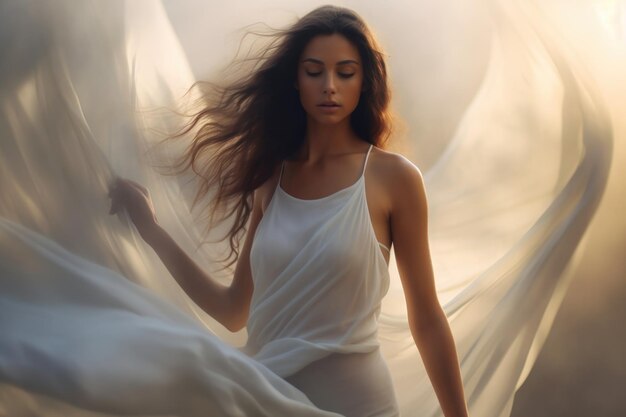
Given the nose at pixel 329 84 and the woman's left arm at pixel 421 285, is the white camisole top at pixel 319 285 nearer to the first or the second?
the woman's left arm at pixel 421 285

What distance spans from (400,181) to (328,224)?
16 cm

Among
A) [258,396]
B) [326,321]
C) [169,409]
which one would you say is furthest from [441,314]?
[169,409]

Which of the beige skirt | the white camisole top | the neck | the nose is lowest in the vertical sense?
the beige skirt

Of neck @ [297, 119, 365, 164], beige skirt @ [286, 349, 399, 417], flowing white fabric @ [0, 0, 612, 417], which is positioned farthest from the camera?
neck @ [297, 119, 365, 164]

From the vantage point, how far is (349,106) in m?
1.88

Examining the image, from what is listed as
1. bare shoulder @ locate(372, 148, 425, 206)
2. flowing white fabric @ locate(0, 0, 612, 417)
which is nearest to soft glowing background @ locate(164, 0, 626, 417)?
flowing white fabric @ locate(0, 0, 612, 417)

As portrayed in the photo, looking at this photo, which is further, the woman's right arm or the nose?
the woman's right arm

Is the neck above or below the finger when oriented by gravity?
below

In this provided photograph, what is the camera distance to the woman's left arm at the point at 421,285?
6.10 feet

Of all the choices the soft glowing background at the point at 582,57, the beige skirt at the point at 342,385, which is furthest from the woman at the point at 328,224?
the soft glowing background at the point at 582,57

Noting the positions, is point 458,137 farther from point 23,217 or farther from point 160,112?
point 23,217

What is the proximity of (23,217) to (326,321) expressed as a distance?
60 cm

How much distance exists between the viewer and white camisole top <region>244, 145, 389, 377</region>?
1816mm

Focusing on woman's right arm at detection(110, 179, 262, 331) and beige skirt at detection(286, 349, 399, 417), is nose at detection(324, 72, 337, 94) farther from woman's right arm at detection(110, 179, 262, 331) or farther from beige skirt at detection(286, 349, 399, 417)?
beige skirt at detection(286, 349, 399, 417)
